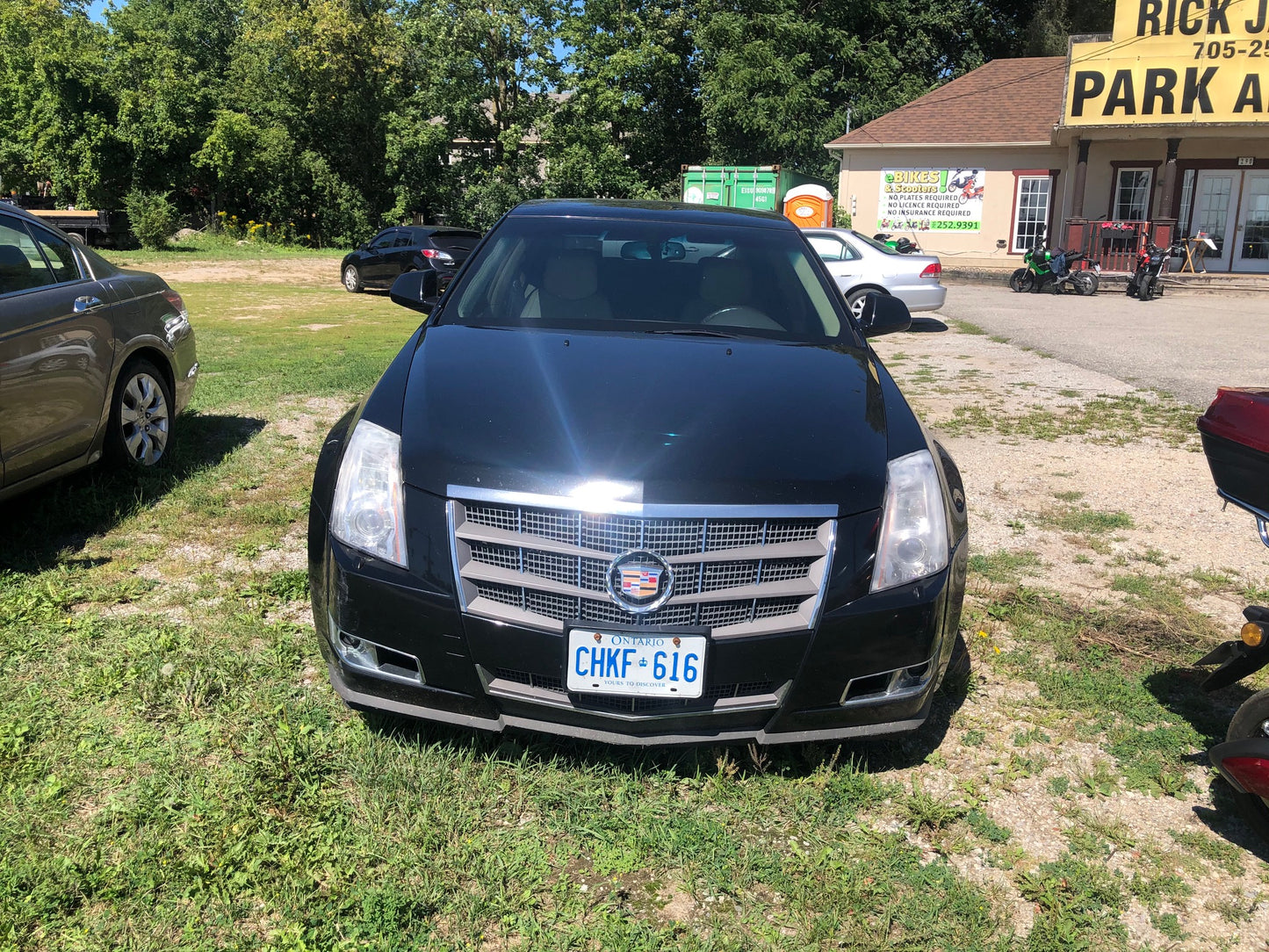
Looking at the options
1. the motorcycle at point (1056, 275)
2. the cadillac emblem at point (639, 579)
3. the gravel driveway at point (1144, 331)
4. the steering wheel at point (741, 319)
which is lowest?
the gravel driveway at point (1144, 331)

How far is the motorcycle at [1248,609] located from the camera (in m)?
2.64

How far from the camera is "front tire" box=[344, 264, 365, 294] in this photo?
19969 mm

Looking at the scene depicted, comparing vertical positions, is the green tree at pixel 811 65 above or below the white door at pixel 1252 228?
above

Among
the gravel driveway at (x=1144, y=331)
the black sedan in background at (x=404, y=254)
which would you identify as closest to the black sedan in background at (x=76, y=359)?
the gravel driveway at (x=1144, y=331)

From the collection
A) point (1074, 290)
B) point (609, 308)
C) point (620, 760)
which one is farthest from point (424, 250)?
point (620, 760)

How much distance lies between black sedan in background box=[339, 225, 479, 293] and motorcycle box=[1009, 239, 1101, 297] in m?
12.1

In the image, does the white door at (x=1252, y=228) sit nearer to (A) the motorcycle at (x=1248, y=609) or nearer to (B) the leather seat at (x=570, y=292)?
(B) the leather seat at (x=570, y=292)

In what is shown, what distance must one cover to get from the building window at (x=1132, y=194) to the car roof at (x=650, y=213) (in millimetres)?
26486

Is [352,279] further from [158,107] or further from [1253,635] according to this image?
[1253,635]

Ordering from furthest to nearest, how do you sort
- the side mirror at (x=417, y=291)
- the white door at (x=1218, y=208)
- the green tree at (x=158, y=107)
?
the green tree at (x=158, y=107), the white door at (x=1218, y=208), the side mirror at (x=417, y=291)

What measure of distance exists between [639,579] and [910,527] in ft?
2.68

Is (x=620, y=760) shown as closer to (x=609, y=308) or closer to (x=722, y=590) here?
(x=722, y=590)

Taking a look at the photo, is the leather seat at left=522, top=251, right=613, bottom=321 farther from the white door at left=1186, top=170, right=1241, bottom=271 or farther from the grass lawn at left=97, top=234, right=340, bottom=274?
the white door at left=1186, top=170, right=1241, bottom=271

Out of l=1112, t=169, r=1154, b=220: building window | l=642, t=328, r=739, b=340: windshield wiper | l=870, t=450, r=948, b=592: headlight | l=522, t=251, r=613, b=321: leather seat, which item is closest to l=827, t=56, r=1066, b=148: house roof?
l=1112, t=169, r=1154, b=220: building window
